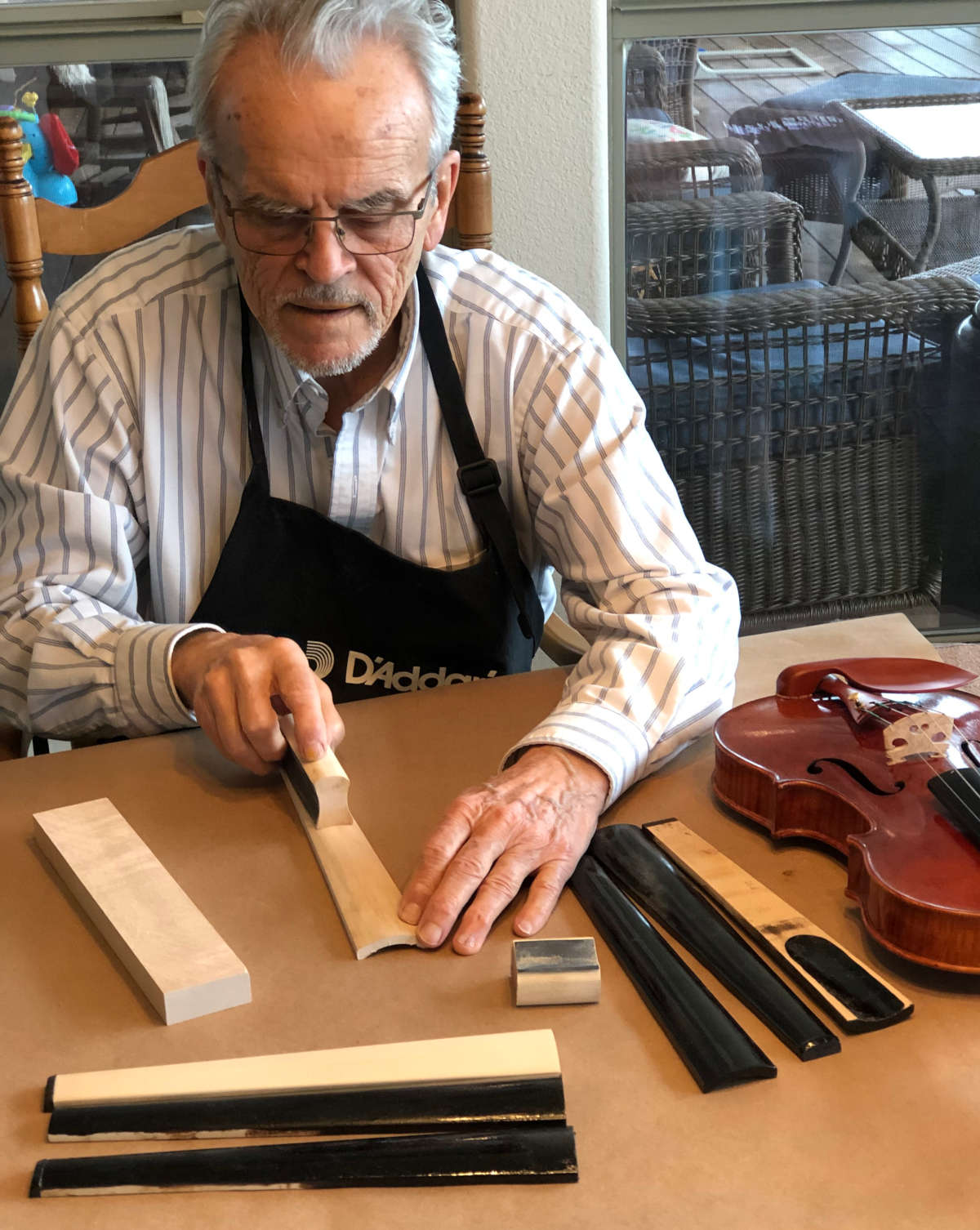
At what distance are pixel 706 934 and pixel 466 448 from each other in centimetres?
72

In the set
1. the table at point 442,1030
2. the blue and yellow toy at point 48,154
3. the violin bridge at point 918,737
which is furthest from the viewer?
the blue and yellow toy at point 48,154

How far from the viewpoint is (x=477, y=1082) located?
0.72m

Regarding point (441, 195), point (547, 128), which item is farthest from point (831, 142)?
point (441, 195)

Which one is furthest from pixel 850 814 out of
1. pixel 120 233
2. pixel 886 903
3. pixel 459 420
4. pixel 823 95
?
A: pixel 823 95

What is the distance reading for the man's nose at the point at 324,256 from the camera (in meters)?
1.22

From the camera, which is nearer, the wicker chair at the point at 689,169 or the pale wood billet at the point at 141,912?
the pale wood billet at the point at 141,912

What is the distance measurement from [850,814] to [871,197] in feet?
6.91

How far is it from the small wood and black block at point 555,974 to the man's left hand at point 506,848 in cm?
7

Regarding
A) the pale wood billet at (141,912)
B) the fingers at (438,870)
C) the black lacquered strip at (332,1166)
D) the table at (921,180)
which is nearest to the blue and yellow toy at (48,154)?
the table at (921,180)

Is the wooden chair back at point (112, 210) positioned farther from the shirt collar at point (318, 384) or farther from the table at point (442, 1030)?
the table at point (442, 1030)

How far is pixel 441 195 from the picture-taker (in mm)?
1381

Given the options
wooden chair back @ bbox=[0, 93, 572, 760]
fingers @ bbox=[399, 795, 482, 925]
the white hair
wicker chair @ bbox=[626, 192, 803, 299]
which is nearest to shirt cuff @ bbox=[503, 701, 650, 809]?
fingers @ bbox=[399, 795, 482, 925]

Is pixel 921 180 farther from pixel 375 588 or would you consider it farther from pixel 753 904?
pixel 753 904

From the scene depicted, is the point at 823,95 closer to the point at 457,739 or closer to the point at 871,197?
the point at 871,197
